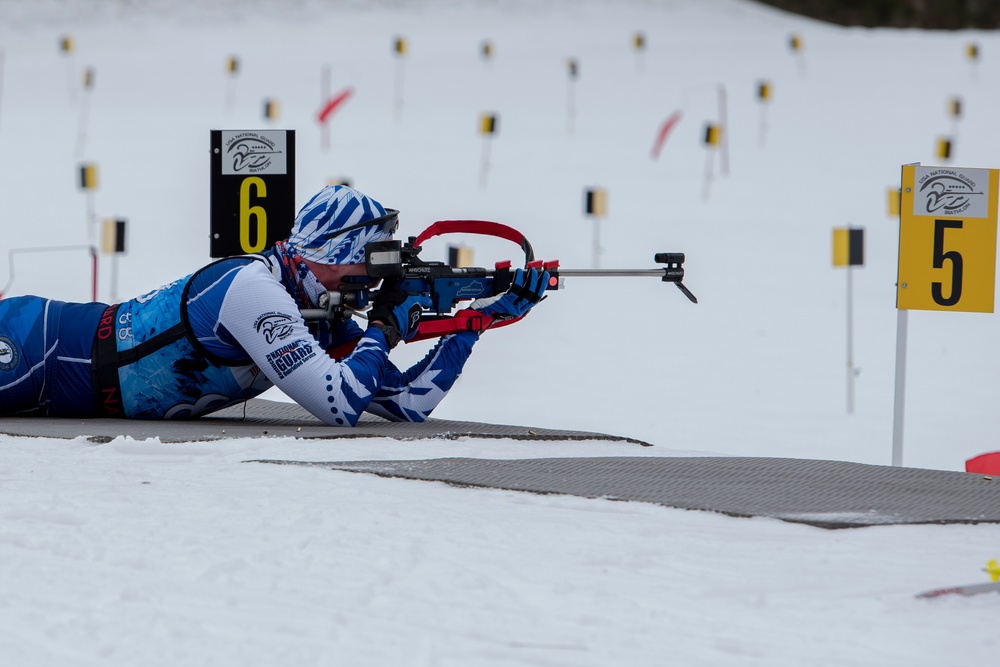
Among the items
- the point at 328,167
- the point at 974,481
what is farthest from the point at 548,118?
the point at 974,481

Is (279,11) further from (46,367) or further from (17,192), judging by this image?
(46,367)

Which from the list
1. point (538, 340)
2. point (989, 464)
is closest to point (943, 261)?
point (989, 464)

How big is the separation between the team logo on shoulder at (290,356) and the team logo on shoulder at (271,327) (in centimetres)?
3

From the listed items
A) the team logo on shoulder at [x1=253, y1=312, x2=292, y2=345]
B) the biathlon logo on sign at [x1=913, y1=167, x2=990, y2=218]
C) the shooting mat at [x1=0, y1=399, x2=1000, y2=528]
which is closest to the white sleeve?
the team logo on shoulder at [x1=253, y1=312, x2=292, y2=345]

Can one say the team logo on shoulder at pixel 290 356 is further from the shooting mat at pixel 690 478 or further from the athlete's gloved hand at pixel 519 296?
the athlete's gloved hand at pixel 519 296

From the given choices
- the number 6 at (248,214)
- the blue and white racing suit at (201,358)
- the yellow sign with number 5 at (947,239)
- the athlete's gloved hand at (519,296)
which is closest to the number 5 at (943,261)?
the yellow sign with number 5 at (947,239)

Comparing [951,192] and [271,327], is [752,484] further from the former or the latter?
[951,192]

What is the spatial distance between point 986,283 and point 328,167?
348 inches

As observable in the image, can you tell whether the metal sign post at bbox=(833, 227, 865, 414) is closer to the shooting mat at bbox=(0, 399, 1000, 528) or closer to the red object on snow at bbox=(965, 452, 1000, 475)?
the red object on snow at bbox=(965, 452, 1000, 475)

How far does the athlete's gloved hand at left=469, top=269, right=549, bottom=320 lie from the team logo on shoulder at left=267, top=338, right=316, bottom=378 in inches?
22.3

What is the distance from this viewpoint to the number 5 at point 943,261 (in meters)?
4.38

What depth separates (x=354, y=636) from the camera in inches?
77.7

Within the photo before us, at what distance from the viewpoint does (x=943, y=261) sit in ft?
14.4

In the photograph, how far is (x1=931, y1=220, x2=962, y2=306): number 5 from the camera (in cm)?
438
